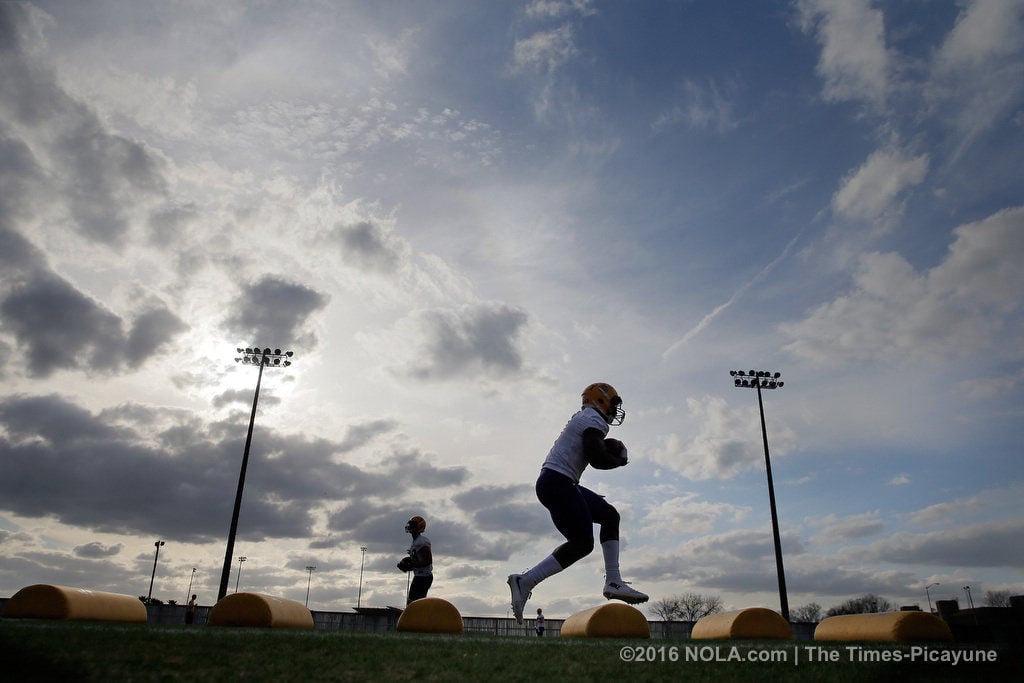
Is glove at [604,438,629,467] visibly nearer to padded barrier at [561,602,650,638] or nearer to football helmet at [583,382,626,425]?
football helmet at [583,382,626,425]

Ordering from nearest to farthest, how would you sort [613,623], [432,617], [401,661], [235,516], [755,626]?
1. [401,661]
2. [755,626]
3. [613,623]
4. [432,617]
5. [235,516]

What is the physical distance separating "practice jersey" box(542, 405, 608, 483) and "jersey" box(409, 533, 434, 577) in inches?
288

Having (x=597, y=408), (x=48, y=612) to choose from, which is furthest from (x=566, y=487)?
(x=48, y=612)

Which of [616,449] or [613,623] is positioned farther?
[613,623]

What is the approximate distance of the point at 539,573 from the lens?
7000 mm

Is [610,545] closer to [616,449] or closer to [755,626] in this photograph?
[616,449]

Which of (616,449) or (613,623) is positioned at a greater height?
(616,449)

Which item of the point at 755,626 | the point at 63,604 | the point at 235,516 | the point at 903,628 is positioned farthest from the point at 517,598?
the point at 235,516

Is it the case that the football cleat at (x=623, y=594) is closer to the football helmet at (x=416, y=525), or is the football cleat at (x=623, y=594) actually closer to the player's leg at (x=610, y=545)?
the player's leg at (x=610, y=545)

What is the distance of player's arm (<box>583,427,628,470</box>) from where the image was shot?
7.20 m

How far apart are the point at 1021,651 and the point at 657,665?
3386mm

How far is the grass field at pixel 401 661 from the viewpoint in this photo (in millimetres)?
4066

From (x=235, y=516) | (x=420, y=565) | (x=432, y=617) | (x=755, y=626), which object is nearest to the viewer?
(x=755, y=626)

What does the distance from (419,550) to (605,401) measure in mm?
7575
